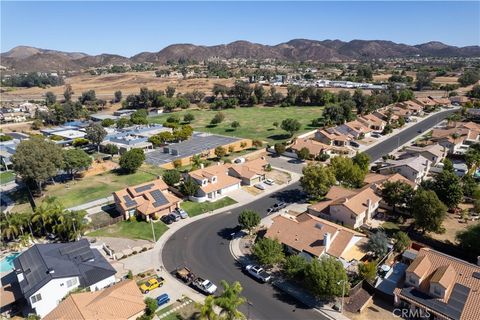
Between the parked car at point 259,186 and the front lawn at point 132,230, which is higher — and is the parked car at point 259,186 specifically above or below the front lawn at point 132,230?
above

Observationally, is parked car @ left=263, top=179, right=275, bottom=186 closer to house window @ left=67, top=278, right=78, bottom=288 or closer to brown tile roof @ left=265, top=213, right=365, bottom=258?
brown tile roof @ left=265, top=213, right=365, bottom=258

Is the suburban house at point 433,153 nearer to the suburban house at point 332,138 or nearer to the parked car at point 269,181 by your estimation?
the suburban house at point 332,138

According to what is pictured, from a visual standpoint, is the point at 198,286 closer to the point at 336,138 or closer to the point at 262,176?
the point at 262,176

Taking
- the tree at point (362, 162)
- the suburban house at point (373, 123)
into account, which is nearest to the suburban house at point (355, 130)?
the suburban house at point (373, 123)

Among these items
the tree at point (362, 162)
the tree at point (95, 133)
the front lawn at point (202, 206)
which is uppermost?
the tree at point (95, 133)

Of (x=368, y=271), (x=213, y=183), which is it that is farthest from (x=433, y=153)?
(x=213, y=183)

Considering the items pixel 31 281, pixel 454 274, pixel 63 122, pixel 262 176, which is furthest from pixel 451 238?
pixel 63 122
